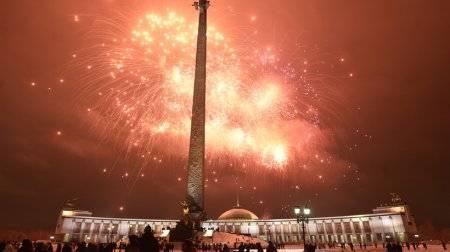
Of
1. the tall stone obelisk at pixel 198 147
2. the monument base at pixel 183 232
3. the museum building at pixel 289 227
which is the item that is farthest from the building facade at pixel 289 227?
the monument base at pixel 183 232

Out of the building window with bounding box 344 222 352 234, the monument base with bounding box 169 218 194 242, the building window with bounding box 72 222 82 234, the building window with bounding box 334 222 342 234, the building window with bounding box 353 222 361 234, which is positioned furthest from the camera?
the building window with bounding box 334 222 342 234

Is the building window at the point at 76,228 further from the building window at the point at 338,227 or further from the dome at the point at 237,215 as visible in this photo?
the building window at the point at 338,227

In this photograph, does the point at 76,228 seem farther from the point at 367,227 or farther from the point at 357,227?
the point at 367,227

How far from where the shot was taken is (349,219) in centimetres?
7956

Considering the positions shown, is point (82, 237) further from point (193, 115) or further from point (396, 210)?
point (396, 210)

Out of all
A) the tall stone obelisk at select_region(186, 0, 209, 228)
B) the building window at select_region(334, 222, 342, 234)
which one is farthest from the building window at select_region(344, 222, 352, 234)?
the tall stone obelisk at select_region(186, 0, 209, 228)

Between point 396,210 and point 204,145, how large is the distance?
63737mm

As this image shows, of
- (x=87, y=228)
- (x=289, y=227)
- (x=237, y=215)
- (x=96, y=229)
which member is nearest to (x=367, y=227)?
(x=289, y=227)

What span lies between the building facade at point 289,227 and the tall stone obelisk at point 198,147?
133 feet

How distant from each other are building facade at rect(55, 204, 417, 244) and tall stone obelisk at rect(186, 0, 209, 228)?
4050 cm

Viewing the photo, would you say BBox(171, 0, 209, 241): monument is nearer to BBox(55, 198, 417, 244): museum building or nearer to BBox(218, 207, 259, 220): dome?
BBox(55, 198, 417, 244): museum building

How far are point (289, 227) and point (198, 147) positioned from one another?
62086 millimetres

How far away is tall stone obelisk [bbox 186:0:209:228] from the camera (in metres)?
32.0

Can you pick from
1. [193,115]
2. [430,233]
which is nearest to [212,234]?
[193,115]
